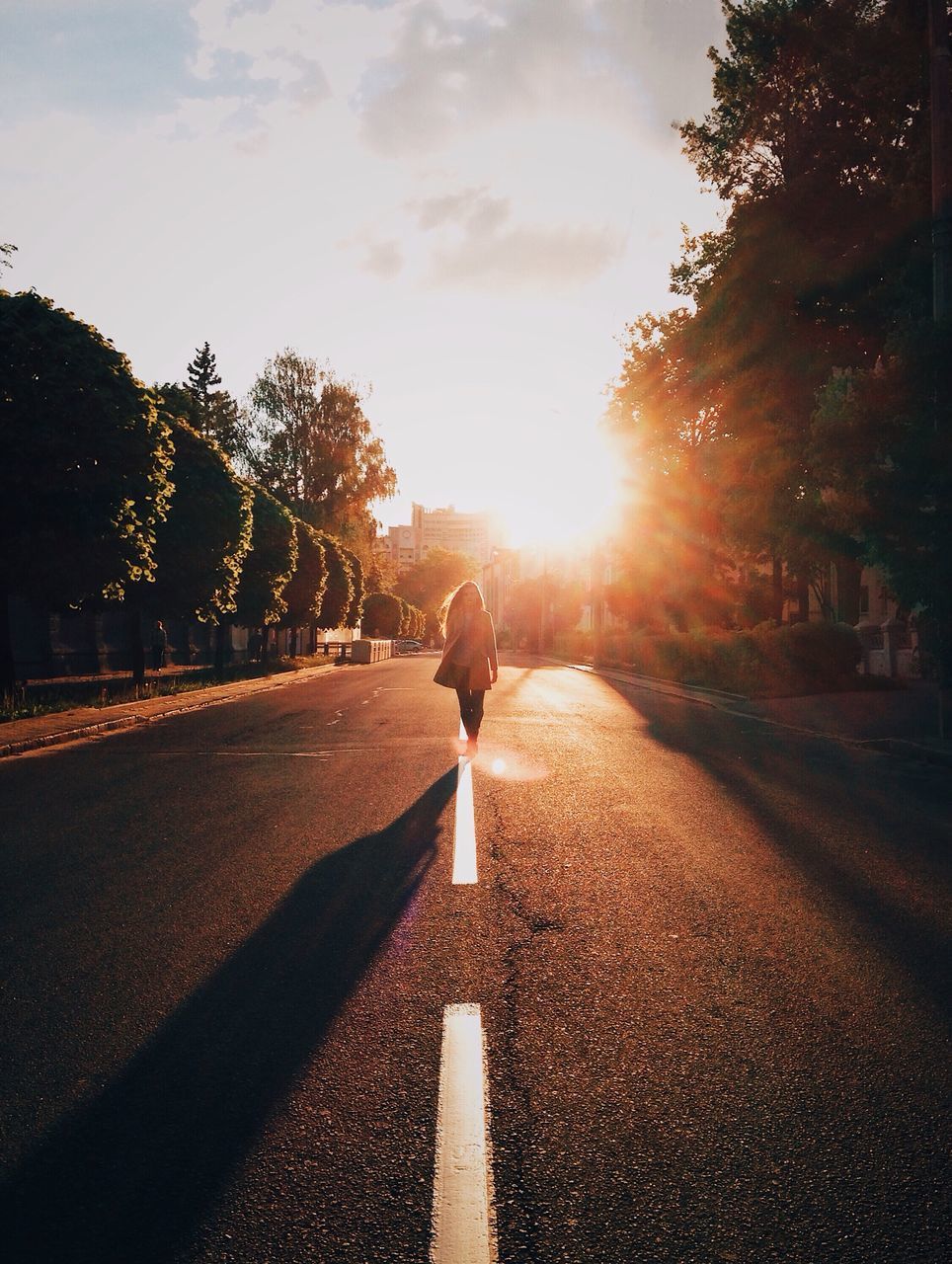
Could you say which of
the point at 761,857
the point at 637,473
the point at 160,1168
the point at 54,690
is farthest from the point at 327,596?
the point at 160,1168

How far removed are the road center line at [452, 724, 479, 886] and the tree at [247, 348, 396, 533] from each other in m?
45.5

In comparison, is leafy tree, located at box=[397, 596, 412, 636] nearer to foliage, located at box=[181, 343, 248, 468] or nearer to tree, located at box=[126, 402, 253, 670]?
foliage, located at box=[181, 343, 248, 468]

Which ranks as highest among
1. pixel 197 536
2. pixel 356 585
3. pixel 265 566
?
pixel 356 585

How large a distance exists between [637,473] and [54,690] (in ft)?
69.3

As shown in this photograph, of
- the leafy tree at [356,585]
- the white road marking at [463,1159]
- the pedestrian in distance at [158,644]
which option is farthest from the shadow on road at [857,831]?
the leafy tree at [356,585]

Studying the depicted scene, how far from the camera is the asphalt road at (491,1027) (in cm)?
256

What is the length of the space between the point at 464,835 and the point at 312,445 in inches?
1923

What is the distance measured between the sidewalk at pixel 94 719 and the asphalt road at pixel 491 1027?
5.37 m

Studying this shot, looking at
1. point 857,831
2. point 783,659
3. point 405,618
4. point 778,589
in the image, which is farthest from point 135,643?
point 405,618

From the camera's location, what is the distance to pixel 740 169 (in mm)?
26562

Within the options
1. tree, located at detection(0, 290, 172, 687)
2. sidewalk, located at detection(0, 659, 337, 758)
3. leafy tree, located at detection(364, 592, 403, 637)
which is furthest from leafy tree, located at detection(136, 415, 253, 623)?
leafy tree, located at detection(364, 592, 403, 637)

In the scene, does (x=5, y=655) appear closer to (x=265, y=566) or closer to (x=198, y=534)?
(x=198, y=534)

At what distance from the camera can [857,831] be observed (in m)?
7.75

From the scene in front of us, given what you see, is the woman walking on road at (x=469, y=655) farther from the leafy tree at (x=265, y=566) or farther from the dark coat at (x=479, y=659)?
the leafy tree at (x=265, y=566)
